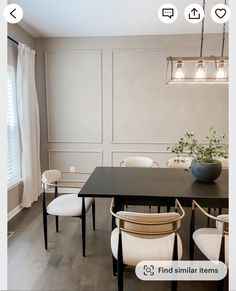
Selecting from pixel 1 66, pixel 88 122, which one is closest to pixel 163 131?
pixel 88 122

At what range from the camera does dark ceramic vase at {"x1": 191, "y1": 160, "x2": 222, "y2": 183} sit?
2.41 metres

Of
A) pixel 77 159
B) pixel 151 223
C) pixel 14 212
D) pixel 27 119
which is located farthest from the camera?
pixel 77 159

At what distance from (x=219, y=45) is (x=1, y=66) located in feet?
13.5

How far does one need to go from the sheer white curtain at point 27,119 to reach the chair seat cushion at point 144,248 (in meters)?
2.30

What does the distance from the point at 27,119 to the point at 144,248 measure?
271 centimetres

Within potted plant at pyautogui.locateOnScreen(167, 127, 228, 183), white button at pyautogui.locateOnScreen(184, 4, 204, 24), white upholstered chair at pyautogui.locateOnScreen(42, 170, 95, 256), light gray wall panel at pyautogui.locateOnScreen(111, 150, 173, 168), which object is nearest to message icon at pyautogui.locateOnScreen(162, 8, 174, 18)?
white button at pyautogui.locateOnScreen(184, 4, 204, 24)

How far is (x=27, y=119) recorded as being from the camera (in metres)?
3.75

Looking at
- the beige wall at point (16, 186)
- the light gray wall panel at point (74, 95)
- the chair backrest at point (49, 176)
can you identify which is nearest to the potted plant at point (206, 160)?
the chair backrest at point (49, 176)

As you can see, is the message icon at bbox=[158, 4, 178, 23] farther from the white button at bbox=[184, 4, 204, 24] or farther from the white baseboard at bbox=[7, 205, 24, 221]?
the white baseboard at bbox=[7, 205, 24, 221]

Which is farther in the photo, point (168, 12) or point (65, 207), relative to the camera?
point (65, 207)

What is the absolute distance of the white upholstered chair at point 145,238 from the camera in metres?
1.66

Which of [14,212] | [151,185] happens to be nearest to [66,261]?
[151,185]

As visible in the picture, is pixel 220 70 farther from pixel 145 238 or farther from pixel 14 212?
pixel 14 212

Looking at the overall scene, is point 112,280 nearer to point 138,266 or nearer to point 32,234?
point 138,266
